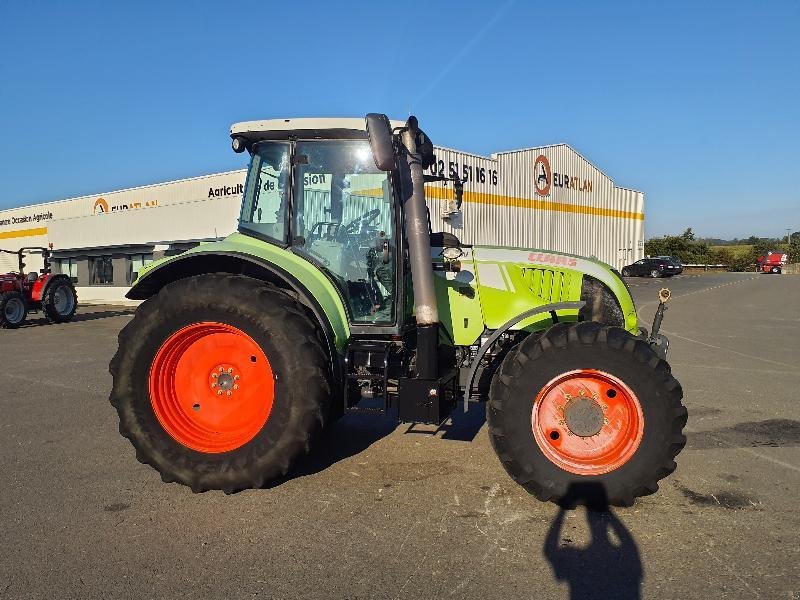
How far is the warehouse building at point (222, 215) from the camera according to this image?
2269 cm

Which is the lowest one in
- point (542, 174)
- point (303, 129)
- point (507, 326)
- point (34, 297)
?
point (34, 297)

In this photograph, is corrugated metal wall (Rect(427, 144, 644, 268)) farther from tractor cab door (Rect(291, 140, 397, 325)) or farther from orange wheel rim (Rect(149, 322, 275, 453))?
orange wheel rim (Rect(149, 322, 275, 453))

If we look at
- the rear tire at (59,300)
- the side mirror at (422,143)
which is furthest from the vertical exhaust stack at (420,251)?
the rear tire at (59,300)

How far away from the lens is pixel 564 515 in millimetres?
3264

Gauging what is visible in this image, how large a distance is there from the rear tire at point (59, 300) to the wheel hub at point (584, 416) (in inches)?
648

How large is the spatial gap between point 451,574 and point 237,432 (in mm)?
1742

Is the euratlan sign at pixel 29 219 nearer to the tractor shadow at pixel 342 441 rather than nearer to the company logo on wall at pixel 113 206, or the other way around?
the company logo on wall at pixel 113 206

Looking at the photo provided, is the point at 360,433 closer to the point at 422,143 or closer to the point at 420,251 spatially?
the point at 420,251

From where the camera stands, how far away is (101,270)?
26.7m

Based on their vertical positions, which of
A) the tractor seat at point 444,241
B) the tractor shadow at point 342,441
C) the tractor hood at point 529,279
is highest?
the tractor seat at point 444,241

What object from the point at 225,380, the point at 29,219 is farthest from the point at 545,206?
the point at 29,219

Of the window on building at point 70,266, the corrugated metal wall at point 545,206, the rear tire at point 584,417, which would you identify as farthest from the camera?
the window on building at point 70,266

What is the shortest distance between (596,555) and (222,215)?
69.0 ft

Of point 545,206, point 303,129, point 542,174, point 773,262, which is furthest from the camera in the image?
point 773,262
